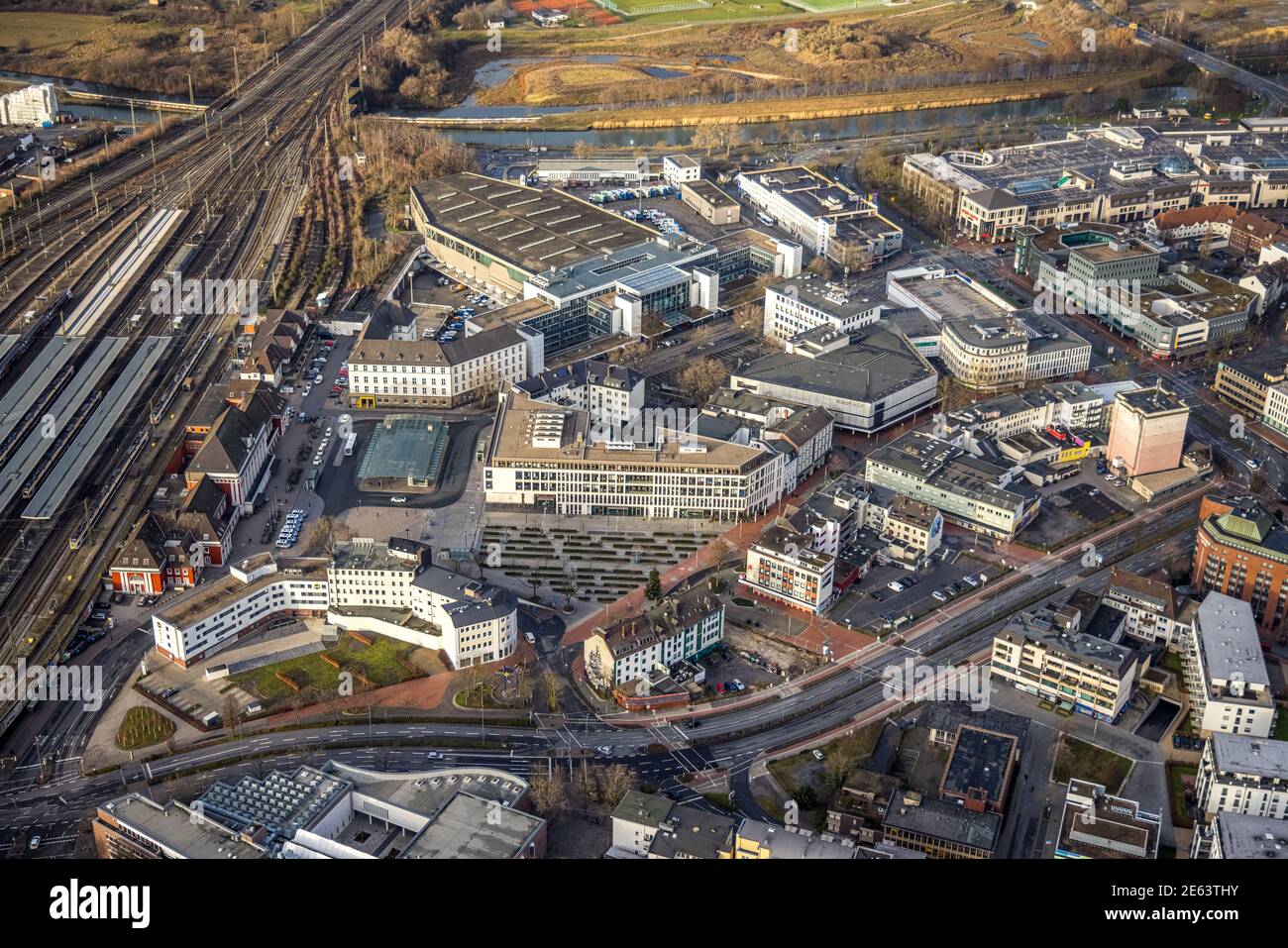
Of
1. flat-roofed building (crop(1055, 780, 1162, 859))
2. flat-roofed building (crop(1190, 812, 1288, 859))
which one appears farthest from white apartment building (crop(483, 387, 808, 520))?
flat-roofed building (crop(1190, 812, 1288, 859))

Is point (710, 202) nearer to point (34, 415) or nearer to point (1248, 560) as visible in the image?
point (34, 415)

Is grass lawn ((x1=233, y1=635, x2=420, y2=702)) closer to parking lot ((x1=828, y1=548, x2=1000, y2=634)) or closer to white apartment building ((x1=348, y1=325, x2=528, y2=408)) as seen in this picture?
parking lot ((x1=828, y1=548, x2=1000, y2=634))

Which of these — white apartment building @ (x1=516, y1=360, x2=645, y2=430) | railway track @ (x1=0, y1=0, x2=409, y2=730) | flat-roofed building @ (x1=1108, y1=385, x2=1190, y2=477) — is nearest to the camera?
railway track @ (x1=0, y1=0, x2=409, y2=730)

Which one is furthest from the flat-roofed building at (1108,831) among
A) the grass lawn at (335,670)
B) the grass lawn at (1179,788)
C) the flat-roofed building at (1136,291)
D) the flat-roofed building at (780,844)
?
the flat-roofed building at (1136,291)

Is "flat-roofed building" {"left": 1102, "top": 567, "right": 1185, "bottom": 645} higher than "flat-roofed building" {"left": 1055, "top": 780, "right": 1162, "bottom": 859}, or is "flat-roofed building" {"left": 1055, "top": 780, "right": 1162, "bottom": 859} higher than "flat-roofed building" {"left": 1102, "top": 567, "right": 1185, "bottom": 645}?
"flat-roofed building" {"left": 1102, "top": 567, "right": 1185, "bottom": 645}

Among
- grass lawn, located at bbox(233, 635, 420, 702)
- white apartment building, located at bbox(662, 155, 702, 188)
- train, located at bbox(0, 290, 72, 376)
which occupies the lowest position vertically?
grass lawn, located at bbox(233, 635, 420, 702)
